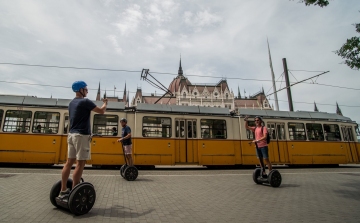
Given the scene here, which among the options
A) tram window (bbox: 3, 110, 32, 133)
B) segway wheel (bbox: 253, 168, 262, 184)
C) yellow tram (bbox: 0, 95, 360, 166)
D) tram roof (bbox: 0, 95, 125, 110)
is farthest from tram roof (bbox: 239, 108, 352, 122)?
tram window (bbox: 3, 110, 32, 133)

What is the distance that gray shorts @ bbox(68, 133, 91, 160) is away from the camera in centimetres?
335

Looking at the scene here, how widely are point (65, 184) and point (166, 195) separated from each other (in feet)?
7.54

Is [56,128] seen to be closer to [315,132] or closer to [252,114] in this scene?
[252,114]

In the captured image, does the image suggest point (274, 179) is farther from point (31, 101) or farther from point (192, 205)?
point (31, 101)

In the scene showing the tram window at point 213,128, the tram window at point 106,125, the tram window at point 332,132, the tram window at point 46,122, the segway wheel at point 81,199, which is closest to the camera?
the segway wheel at point 81,199

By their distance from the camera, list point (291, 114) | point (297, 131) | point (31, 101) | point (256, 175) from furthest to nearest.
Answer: point (291, 114)
point (297, 131)
point (31, 101)
point (256, 175)

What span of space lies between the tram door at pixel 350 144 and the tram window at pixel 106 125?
14.9m

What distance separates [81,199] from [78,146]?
2.74 ft

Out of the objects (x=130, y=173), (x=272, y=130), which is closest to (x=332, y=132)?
(x=272, y=130)

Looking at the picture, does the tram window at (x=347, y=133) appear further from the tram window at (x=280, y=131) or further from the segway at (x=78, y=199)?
the segway at (x=78, y=199)

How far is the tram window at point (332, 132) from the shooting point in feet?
43.7

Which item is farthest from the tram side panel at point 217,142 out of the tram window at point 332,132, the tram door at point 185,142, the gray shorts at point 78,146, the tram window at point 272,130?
the gray shorts at point 78,146

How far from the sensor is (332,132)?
13.5 meters

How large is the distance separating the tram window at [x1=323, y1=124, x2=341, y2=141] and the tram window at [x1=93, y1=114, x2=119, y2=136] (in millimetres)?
13369
